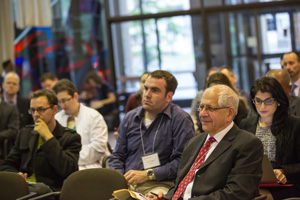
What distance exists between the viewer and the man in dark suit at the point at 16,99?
6.87 metres

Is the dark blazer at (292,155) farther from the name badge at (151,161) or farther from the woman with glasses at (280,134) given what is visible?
the name badge at (151,161)

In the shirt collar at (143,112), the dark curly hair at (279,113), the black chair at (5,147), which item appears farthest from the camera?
the black chair at (5,147)

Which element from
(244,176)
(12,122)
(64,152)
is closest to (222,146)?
(244,176)

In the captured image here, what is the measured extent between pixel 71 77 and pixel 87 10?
1769 mm

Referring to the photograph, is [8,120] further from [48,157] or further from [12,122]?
[48,157]

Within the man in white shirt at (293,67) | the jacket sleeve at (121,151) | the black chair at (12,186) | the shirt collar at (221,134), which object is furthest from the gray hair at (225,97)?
the man in white shirt at (293,67)

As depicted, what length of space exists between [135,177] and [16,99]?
3.66 meters

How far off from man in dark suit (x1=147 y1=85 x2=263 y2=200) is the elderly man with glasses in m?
1.24

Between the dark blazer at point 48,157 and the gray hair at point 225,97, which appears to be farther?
the dark blazer at point 48,157

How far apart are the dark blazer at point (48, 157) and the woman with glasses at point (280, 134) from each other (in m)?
1.67

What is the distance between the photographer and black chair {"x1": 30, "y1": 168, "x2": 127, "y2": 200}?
3645 millimetres

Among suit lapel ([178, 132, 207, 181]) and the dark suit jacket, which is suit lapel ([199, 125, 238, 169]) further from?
the dark suit jacket

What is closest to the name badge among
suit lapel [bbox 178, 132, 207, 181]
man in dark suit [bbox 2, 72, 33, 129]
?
suit lapel [bbox 178, 132, 207, 181]

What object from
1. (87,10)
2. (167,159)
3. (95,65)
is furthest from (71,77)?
(167,159)
